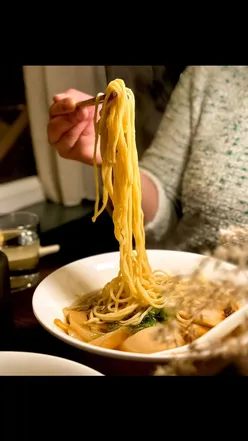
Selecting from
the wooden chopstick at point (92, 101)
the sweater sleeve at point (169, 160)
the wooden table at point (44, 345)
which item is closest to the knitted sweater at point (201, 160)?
the sweater sleeve at point (169, 160)

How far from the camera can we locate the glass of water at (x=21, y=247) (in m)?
1.05

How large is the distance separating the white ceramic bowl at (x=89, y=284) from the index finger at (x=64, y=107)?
0.28m

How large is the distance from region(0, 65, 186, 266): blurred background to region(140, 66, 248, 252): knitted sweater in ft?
0.23

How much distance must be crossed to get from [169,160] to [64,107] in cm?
38

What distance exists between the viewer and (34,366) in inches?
21.5

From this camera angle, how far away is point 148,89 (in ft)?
2.96

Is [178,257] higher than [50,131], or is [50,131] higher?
[50,131]

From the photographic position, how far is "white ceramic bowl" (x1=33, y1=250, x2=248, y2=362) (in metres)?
0.60

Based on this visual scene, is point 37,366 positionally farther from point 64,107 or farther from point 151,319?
point 64,107

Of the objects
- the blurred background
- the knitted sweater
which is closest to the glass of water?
the blurred background

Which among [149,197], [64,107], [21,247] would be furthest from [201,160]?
[21,247]
